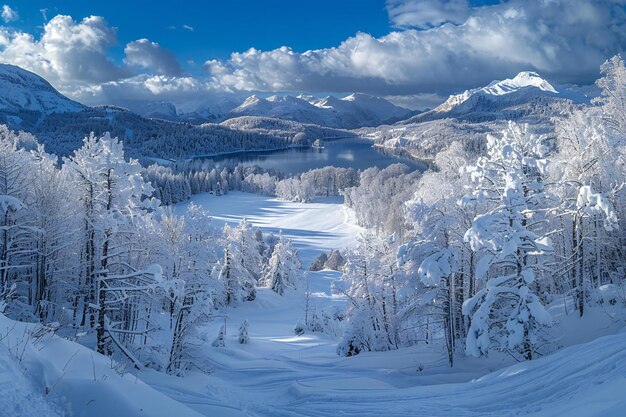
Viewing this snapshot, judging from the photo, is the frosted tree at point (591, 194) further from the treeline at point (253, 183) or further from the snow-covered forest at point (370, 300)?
the treeline at point (253, 183)

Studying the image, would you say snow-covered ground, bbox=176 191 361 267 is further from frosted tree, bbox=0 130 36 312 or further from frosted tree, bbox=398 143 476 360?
frosted tree, bbox=0 130 36 312

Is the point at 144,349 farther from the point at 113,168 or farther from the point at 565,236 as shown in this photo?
the point at 565,236

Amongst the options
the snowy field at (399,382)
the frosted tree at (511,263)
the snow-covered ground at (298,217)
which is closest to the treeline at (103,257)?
the snowy field at (399,382)

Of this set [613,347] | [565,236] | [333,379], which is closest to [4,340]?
[333,379]

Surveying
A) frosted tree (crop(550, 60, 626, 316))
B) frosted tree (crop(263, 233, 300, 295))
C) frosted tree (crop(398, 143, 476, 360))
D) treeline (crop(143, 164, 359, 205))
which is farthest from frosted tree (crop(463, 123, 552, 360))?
treeline (crop(143, 164, 359, 205))

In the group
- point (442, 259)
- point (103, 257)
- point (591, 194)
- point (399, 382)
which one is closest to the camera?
point (591, 194)

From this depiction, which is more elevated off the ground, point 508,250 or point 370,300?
point 508,250

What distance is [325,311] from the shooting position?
1438 inches

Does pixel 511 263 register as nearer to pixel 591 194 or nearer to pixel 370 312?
pixel 591 194

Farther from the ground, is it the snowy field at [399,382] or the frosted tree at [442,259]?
the frosted tree at [442,259]

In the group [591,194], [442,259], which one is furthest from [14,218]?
[591,194]

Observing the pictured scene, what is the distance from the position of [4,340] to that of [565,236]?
82.7 feet

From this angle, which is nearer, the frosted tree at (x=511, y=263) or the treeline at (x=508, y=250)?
the frosted tree at (x=511, y=263)

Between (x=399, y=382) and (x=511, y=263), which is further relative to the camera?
(x=399, y=382)
